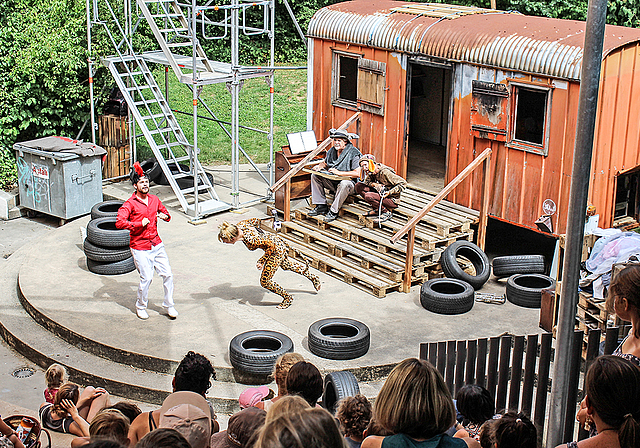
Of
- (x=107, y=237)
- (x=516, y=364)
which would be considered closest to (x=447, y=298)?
(x=516, y=364)

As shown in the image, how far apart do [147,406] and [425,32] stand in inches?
301

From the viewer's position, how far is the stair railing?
11031 mm

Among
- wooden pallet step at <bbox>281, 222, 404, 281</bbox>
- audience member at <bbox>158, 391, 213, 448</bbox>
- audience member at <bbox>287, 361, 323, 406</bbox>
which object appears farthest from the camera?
wooden pallet step at <bbox>281, 222, 404, 281</bbox>

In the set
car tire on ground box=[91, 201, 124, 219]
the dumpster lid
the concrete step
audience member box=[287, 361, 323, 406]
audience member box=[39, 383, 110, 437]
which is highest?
the dumpster lid

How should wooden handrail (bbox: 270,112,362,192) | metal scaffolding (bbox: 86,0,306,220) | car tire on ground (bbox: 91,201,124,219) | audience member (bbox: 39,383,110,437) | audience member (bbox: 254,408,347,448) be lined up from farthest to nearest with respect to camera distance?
1. metal scaffolding (bbox: 86,0,306,220)
2. wooden handrail (bbox: 270,112,362,192)
3. car tire on ground (bbox: 91,201,124,219)
4. audience member (bbox: 39,383,110,437)
5. audience member (bbox: 254,408,347,448)

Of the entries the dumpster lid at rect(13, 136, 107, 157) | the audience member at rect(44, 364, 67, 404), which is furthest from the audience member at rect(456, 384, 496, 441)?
the dumpster lid at rect(13, 136, 107, 157)

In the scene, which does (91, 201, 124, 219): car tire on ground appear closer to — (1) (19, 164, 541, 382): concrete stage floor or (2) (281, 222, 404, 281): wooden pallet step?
(1) (19, 164, 541, 382): concrete stage floor

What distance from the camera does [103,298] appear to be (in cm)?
1079

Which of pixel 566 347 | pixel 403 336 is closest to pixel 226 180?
pixel 403 336

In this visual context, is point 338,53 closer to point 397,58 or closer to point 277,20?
point 397,58

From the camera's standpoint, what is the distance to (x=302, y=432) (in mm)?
3004

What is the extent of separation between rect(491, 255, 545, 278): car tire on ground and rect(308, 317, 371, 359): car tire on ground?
3171 mm

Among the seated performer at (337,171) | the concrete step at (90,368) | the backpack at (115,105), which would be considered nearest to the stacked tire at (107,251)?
the concrete step at (90,368)

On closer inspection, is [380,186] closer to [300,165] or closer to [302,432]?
[300,165]
